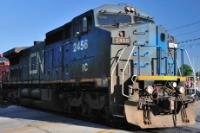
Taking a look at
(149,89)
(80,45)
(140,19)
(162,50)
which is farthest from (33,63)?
(149,89)

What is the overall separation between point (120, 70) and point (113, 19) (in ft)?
6.53

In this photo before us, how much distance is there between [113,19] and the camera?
1216cm

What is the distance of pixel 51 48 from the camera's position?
1584cm

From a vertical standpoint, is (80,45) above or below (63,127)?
above

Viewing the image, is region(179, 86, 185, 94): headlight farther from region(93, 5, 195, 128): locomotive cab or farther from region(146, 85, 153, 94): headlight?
region(146, 85, 153, 94): headlight

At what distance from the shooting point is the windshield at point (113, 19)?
472 inches

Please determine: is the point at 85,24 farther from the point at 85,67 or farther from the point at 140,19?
the point at 140,19

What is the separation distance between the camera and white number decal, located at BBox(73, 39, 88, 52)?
12457 millimetres

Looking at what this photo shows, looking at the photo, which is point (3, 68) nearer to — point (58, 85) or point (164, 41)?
point (58, 85)

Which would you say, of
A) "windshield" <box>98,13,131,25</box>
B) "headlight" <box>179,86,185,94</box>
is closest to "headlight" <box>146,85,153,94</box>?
"headlight" <box>179,86,185,94</box>

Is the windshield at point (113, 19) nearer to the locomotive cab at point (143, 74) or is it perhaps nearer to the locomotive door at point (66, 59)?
the locomotive cab at point (143, 74)

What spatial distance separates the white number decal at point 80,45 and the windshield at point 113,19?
88 centimetres

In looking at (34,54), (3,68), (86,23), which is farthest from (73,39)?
(3,68)

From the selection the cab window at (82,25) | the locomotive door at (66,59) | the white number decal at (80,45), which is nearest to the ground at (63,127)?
the locomotive door at (66,59)
